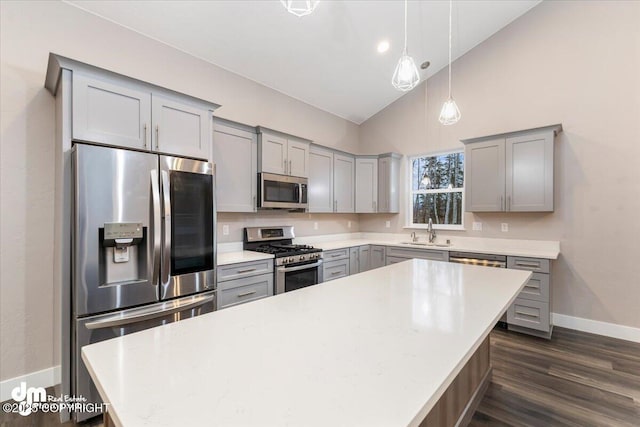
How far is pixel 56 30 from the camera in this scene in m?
2.30

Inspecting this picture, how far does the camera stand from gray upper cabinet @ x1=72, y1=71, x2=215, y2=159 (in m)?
1.91

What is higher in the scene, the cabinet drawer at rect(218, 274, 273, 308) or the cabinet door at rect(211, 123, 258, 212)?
the cabinet door at rect(211, 123, 258, 212)

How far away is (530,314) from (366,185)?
273 cm

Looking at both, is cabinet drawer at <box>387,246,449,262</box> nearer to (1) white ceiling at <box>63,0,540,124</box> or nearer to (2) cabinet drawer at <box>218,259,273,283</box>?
(2) cabinet drawer at <box>218,259,273,283</box>

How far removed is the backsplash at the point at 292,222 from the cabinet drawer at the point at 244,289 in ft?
2.48

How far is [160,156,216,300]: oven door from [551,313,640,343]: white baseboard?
12.8 feet

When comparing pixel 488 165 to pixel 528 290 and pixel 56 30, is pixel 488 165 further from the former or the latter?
pixel 56 30

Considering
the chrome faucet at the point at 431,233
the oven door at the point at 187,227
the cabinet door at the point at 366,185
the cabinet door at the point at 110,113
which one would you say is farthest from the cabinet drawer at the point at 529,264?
the cabinet door at the point at 110,113

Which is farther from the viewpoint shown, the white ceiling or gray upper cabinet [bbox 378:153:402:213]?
gray upper cabinet [bbox 378:153:402:213]

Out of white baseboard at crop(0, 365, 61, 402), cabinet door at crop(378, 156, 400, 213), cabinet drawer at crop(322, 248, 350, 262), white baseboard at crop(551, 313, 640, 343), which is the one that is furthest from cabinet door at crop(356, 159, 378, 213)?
white baseboard at crop(0, 365, 61, 402)

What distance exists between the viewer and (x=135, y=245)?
2.06 metres

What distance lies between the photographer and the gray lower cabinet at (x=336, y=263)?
12.3 feet

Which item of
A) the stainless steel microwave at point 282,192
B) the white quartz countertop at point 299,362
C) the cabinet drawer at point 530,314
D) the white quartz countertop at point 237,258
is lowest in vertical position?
the cabinet drawer at point 530,314

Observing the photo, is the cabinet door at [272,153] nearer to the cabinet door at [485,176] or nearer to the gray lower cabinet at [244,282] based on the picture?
the gray lower cabinet at [244,282]
